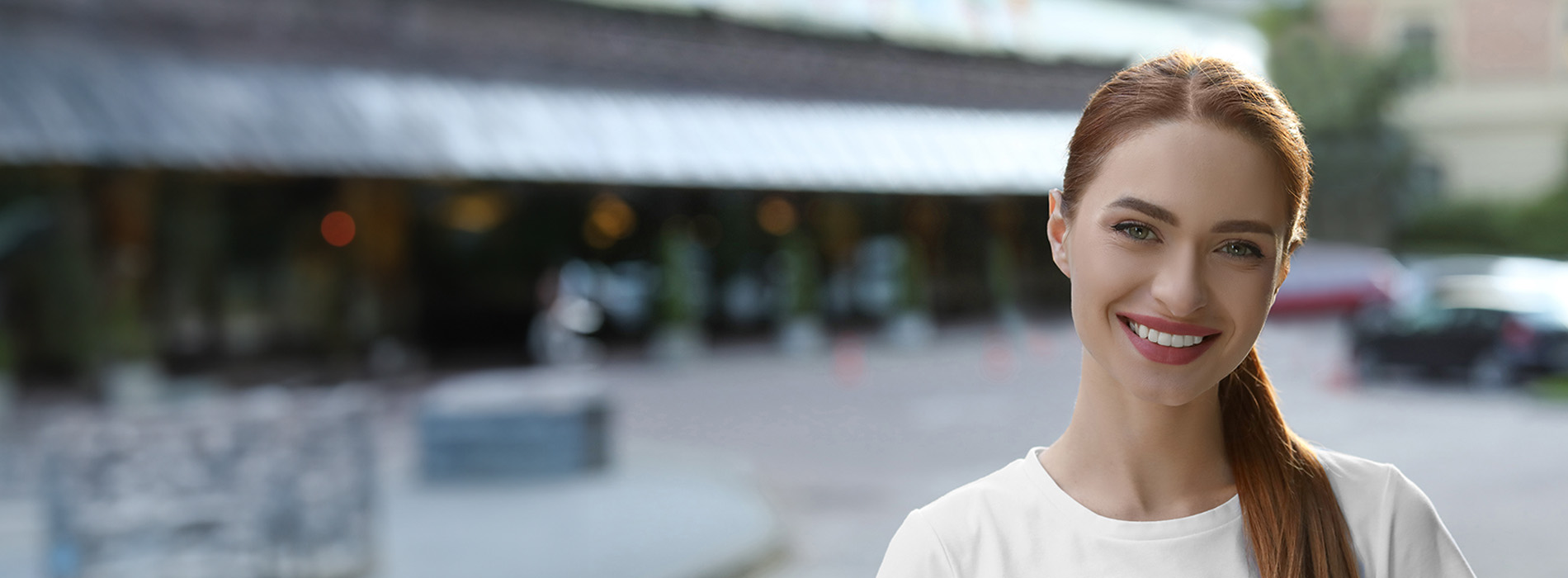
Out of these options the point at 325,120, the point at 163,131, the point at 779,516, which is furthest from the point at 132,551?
the point at 325,120

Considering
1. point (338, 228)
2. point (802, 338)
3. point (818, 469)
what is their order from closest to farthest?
1. point (818, 469)
2. point (338, 228)
3. point (802, 338)

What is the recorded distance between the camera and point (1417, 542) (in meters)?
1.65

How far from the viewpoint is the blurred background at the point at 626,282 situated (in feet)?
27.3

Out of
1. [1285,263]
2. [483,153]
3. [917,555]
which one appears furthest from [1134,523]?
[483,153]

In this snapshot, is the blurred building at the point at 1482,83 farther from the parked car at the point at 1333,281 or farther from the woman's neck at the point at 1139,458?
the woman's neck at the point at 1139,458

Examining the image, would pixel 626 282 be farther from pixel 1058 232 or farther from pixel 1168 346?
pixel 1168 346

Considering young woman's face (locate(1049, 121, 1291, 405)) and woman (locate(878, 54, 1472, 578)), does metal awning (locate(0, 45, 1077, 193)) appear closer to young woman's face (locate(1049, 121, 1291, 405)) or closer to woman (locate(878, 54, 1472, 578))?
woman (locate(878, 54, 1472, 578))

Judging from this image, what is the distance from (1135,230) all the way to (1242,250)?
135mm

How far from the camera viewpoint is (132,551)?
711cm

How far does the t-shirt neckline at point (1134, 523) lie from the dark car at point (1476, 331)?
1680cm

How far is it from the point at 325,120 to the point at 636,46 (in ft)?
21.8

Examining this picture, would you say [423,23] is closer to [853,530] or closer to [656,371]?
[656,371]

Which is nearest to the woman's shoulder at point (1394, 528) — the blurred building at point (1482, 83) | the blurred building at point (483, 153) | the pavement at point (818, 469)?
the pavement at point (818, 469)

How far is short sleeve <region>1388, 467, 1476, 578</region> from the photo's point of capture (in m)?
1.64
